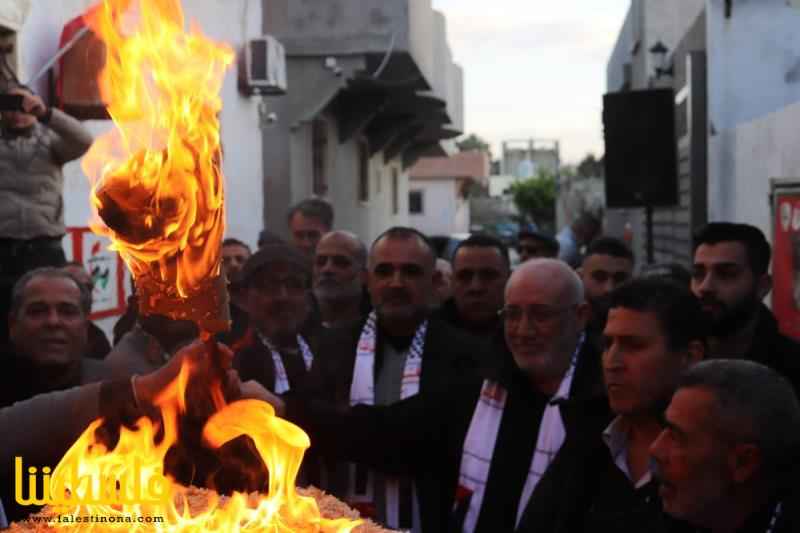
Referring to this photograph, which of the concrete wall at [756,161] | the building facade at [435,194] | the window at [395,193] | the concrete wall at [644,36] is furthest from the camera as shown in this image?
the building facade at [435,194]

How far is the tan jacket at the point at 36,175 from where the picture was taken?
21.5 ft

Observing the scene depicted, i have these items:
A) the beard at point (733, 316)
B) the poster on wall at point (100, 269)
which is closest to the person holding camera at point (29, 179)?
the poster on wall at point (100, 269)

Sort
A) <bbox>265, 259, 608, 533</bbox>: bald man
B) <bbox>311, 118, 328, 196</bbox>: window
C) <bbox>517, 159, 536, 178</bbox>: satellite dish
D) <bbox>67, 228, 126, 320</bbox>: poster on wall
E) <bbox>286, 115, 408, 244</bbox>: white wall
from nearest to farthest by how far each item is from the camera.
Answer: <bbox>265, 259, 608, 533</bbox>: bald man
<bbox>67, 228, 126, 320</bbox>: poster on wall
<bbox>286, 115, 408, 244</bbox>: white wall
<bbox>311, 118, 328, 196</bbox>: window
<bbox>517, 159, 536, 178</bbox>: satellite dish

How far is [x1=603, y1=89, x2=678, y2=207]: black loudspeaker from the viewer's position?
566 inches

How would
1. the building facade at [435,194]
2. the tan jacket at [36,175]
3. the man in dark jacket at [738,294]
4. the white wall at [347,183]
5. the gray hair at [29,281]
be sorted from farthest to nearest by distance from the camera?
the building facade at [435,194], the white wall at [347,183], the tan jacket at [36,175], the gray hair at [29,281], the man in dark jacket at [738,294]

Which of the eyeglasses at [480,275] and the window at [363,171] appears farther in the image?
the window at [363,171]

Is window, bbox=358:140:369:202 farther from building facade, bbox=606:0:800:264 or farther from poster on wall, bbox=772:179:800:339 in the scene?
poster on wall, bbox=772:179:800:339

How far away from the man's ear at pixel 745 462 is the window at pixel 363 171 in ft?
69.1

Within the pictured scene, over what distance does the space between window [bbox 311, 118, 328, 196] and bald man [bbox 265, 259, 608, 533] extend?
48.8ft

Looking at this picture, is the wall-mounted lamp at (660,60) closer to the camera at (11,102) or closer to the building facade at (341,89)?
the building facade at (341,89)

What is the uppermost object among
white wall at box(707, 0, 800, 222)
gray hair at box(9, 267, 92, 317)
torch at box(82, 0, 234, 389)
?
white wall at box(707, 0, 800, 222)

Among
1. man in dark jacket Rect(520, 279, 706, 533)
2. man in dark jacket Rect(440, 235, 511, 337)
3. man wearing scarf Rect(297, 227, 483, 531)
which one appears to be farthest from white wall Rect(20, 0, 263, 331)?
man in dark jacket Rect(520, 279, 706, 533)

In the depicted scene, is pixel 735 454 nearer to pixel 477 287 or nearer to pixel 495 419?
pixel 495 419

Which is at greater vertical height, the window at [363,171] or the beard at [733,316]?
the window at [363,171]
